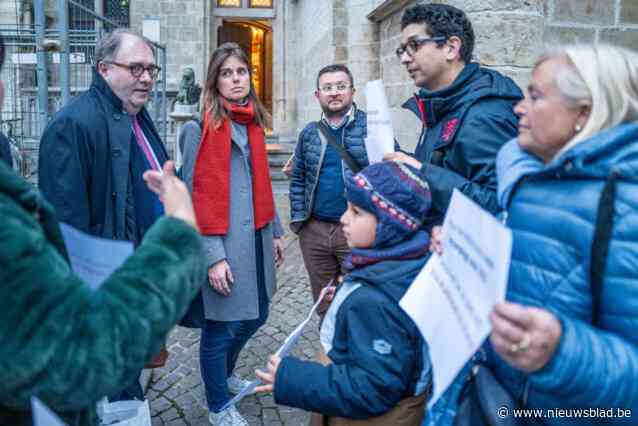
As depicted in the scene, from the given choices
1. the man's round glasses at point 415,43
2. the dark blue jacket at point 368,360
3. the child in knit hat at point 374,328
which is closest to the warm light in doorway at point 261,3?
the man's round glasses at point 415,43

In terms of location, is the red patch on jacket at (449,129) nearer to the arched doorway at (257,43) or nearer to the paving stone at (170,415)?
the paving stone at (170,415)

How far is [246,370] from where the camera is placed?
12.9 ft

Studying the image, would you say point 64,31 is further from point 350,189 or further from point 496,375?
point 496,375

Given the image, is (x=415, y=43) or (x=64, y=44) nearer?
(x=415, y=43)

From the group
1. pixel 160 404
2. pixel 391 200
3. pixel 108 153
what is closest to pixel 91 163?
pixel 108 153

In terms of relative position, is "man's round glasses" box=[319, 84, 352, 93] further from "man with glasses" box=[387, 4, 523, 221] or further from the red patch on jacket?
the red patch on jacket

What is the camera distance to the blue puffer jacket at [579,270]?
118cm

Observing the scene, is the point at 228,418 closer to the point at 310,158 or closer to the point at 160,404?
the point at 160,404

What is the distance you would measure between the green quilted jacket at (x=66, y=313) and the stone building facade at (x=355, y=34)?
9.61ft

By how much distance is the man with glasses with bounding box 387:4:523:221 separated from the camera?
6.65ft

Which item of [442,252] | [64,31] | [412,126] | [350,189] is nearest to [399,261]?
[350,189]

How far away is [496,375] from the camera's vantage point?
1.52m

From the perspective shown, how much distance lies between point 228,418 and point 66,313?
2.22 metres

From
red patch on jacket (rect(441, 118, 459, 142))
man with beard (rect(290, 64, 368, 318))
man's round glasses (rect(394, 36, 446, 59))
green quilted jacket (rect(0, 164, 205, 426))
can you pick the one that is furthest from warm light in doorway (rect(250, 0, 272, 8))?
green quilted jacket (rect(0, 164, 205, 426))
